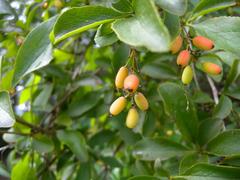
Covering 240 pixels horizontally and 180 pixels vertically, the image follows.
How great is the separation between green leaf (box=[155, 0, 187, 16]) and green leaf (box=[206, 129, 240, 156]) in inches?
12.1

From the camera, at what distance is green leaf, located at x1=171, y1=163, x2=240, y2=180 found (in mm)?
672

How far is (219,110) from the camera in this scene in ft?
3.13

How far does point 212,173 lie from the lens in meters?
0.68

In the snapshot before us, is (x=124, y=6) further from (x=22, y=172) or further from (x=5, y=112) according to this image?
(x=22, y=172)

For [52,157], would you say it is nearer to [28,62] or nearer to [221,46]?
[28,62]

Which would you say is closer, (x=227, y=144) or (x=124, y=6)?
(x=124, y=6)

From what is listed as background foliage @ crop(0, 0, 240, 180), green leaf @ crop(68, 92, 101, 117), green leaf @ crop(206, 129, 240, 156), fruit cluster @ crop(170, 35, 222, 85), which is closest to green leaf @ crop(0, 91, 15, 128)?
background foliage @ crop(0, 0, 240, 180)

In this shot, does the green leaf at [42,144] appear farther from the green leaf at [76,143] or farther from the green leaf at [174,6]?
the green leaf at [174,6]

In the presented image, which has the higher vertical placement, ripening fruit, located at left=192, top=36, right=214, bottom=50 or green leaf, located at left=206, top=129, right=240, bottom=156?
ripening fruit, located at left=192, top=36, right=214, bottom=50

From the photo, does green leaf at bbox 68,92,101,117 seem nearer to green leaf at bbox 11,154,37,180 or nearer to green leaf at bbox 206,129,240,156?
green leaf at bbox 11,154,37,180

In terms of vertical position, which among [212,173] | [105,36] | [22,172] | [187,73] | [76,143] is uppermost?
[105,36]

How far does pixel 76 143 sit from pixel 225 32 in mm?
656

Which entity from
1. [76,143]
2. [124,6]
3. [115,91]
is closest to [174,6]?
[124,6]

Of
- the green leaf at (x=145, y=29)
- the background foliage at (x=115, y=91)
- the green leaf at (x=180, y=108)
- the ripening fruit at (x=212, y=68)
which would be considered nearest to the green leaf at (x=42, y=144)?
the background foliage at (x=115, y=91)
